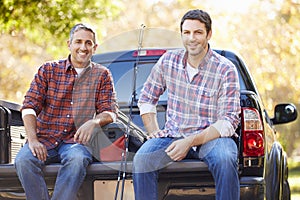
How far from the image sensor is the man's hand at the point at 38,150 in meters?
5.45

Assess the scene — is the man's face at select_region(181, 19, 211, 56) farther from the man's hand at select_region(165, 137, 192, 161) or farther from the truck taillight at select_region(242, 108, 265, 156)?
the man's hand at select_region(165, 137, 192, 161)

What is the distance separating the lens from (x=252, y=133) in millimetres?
Result: 5430

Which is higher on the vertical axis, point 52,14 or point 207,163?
point 52,14

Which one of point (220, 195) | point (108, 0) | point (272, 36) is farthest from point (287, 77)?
point (220, 195)

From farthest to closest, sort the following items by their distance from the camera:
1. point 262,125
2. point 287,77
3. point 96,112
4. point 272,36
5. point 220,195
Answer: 1. point 287,77
2. point 272,36
3. point 96,112
4. point 262,125
5. point 220,195

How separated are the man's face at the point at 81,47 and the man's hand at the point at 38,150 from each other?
732 mm

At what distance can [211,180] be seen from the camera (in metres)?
5.31

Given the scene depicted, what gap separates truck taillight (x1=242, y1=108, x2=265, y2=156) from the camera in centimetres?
542

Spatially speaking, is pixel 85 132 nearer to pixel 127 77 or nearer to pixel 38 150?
pixel 38 150

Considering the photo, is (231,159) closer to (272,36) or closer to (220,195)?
(220,195)

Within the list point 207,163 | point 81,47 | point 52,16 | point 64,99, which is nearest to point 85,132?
point 64,99

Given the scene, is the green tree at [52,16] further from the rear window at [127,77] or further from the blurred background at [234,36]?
the rear window at [127,77]

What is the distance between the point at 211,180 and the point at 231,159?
0.25 meters

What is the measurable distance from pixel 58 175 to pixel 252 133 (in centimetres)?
137
